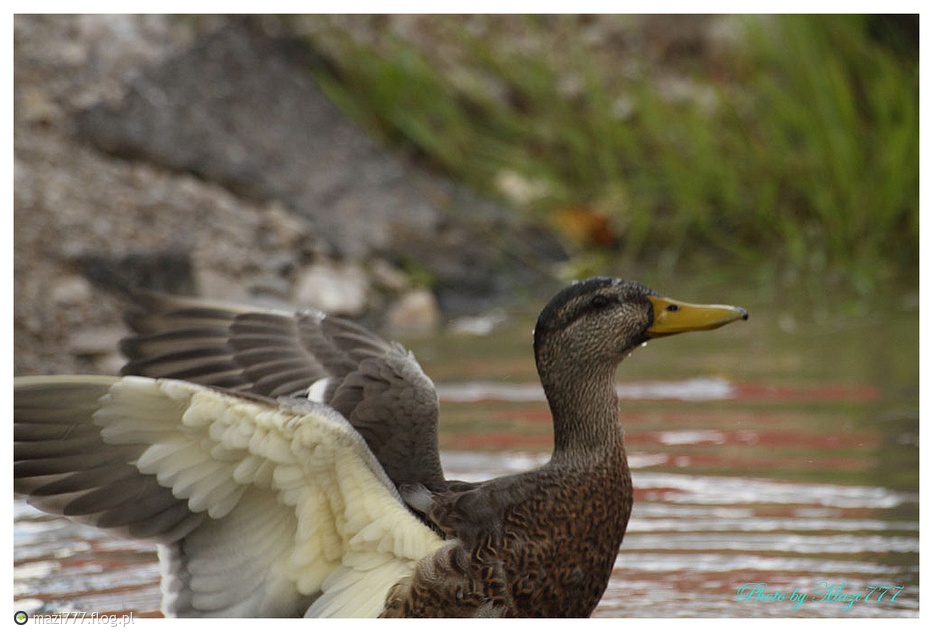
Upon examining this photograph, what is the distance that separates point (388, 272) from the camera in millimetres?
9258

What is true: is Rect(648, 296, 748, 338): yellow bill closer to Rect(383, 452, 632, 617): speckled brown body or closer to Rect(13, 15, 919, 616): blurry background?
Rect(383, 452, 632, 617): speckled brown body

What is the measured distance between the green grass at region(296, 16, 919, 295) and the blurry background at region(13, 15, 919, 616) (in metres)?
0.02

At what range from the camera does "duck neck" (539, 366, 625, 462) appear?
4434mm

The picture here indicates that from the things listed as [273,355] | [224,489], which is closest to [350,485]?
[224,489]

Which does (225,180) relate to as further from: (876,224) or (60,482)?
(60,482)

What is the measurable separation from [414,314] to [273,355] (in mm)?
3970

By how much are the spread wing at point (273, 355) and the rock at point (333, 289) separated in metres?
3.63

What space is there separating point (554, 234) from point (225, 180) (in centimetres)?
227

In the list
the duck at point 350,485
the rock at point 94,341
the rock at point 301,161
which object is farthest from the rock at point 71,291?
the duck at point 350,485

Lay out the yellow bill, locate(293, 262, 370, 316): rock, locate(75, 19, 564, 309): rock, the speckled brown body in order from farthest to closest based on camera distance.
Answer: locate(75, 19, 564, 309): rock < locate(293, 262, 370, 316): rock < the yellow bill < the speckled brown body

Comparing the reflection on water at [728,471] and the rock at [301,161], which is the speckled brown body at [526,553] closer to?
the reflection on water at [728,471]

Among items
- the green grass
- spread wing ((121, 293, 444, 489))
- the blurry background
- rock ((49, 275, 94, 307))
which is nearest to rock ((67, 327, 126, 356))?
the blurry background

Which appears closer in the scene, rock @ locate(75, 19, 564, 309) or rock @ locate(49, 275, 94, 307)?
rock @ locate(49, 275, 94, 307)

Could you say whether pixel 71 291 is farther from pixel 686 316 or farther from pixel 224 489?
pixel 686 316
